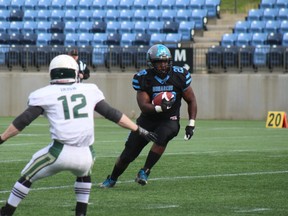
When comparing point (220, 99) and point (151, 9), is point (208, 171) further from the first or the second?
point (151, 9)

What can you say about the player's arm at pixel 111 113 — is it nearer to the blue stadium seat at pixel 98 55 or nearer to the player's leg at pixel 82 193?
the player's leg at pixel 82 193

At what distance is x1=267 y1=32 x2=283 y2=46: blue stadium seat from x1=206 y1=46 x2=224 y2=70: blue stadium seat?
5.75ft

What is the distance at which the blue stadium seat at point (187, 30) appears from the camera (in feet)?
105

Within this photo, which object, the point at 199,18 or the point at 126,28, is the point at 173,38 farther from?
the point at 126,28

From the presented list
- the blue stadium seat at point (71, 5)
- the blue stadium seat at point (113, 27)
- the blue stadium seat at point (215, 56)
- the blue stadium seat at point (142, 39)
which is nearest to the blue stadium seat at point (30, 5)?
the blue stadium seat at point (71, 5)

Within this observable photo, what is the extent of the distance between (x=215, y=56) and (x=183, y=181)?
16707 mm

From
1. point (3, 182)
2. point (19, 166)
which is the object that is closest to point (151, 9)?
point (19, 166)

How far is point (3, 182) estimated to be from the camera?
12.4 m

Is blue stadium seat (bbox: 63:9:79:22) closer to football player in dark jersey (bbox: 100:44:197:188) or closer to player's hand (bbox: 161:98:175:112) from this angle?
football player in dark jersey (bbox: 100:44:197:188)

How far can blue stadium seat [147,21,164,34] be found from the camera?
106 ft

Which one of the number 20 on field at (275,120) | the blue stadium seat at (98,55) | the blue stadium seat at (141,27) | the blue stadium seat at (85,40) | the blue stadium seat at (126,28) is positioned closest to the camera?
the number 20 on field at (275,120)

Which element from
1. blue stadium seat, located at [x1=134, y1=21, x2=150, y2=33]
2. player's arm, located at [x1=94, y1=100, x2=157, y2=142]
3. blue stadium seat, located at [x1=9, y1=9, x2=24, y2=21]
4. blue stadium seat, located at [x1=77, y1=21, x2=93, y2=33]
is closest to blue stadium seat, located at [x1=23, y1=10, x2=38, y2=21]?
blue stadium seat, located at [x1=9, y1=9, x2=24, y2=21]

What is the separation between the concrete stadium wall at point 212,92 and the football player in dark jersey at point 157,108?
654 inches

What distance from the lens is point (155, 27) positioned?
32375 mm
